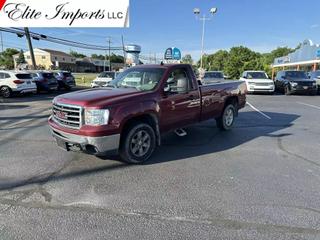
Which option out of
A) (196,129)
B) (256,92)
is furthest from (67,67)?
(196,129)

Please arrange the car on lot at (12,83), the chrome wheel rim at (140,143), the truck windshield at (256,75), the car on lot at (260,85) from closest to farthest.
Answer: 1. the chrome wheel rim at (140,143)
2. the car on lot at (12,83)
3. the car on lot at (260,85)
4. the truck windshield at (256,75)

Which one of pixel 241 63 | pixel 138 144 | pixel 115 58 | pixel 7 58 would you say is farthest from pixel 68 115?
pixel 115 58

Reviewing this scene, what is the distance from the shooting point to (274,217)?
11.3 feet

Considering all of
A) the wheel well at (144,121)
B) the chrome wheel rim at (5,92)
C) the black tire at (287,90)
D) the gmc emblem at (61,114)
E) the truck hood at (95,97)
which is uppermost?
the truck hood at (95,97)

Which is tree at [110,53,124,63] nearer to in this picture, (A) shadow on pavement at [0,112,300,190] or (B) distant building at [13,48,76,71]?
(B) distant building at [13,48,76,71]

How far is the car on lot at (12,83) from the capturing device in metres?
17.9

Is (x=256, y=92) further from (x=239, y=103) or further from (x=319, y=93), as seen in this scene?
(x=239, y=103)

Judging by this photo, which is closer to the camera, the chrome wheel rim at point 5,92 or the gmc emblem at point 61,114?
the gmc emblem at point 61,114

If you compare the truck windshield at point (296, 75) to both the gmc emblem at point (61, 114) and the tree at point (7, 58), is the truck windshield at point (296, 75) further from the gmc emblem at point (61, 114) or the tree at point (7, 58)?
the tree at point (7, 58)

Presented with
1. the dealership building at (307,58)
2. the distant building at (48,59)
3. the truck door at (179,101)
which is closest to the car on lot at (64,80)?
the truck door at (179,101)

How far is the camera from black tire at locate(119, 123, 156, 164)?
5051 millimetres

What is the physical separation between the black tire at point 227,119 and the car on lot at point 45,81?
56.2 ft

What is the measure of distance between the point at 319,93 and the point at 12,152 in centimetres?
2276

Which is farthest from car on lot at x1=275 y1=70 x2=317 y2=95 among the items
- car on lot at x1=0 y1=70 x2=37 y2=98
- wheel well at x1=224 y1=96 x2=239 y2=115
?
car on lot at x1=0 y1=70 x2=37 y2=98
